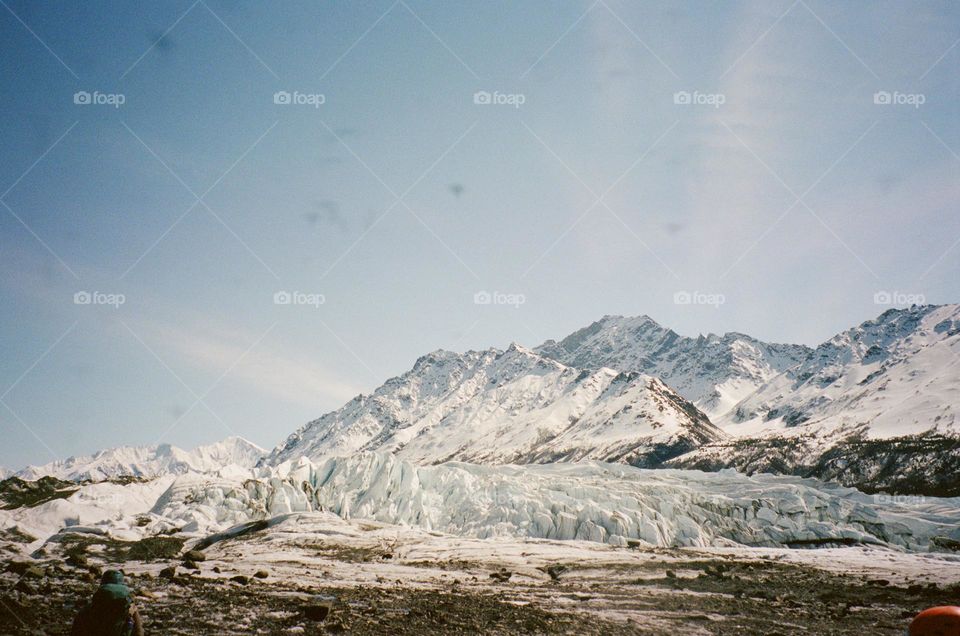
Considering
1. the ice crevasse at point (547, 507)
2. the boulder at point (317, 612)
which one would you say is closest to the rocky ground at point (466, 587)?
the boulder at point (317, 612)

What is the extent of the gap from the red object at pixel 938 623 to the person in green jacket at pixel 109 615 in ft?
48.1

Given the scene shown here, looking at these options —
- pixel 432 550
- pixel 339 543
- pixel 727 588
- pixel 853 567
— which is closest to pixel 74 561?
pixel 339 543

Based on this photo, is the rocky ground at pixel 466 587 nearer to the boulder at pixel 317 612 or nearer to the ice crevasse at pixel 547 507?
the boulder at pixel 317 612

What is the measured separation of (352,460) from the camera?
231 ft

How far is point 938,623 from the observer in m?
10.8

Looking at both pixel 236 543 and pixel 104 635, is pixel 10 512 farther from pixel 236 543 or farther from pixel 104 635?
pixel 104 635

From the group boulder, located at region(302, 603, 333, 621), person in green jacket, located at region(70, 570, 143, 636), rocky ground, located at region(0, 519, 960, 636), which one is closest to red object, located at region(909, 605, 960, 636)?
rocky ground, located at region(0, 519, 960, 636)

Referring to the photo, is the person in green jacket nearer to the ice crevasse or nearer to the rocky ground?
the rocky ground

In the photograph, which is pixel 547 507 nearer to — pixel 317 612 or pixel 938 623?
pixel 317 612

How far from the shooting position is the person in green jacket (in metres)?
9.52

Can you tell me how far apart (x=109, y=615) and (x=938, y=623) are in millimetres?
15610

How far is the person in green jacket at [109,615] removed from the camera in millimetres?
9516

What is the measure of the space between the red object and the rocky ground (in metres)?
7.69

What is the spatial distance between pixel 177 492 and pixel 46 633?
1875 inches
